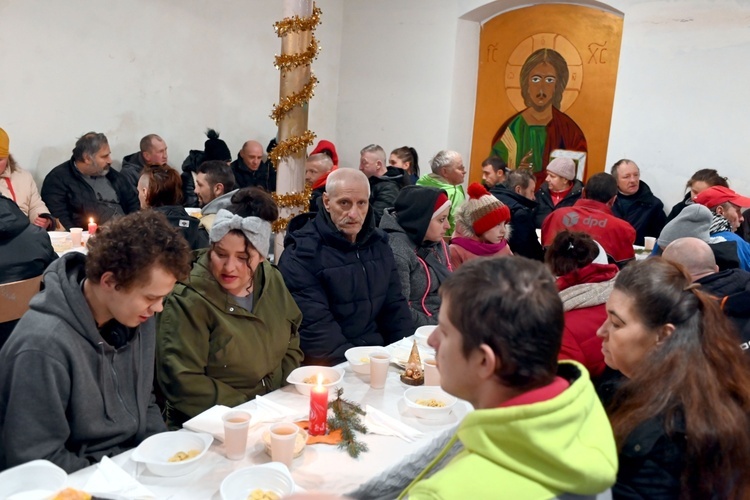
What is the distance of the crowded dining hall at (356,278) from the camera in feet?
5.01

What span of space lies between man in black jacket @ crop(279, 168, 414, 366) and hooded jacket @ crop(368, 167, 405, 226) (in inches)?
114

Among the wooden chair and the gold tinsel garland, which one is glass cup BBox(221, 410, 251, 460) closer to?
the wooden chair

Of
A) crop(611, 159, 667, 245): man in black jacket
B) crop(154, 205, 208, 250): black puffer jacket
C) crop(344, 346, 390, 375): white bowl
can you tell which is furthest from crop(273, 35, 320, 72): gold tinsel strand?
crop(611, 159, 667, 245): man in black jacket

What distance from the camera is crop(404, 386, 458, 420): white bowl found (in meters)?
2.60

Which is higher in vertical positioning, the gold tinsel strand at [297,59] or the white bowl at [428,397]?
the gold tinsel strand at [297,59]

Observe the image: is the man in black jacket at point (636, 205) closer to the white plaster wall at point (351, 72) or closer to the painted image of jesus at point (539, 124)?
the white plaster wall at point (351, 72)

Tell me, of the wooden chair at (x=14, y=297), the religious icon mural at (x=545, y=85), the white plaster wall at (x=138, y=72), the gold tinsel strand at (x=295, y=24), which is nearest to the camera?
the wooden chair at (x=14, y=297)

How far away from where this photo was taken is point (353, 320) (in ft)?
12.3

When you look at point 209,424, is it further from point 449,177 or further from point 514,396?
point 449,177

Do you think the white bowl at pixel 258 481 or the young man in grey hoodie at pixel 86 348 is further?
the young man in grey hoodie at pixel 86 348

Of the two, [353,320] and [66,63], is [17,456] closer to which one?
[353,320]

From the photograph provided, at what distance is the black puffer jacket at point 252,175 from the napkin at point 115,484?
6678mm

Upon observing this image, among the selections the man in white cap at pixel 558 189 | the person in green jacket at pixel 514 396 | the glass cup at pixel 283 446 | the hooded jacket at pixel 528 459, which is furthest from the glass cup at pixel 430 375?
the man in white cap at pixel 558 189

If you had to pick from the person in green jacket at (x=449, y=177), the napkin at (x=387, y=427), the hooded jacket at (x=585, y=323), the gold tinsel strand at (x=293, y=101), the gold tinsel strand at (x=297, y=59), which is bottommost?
the napkin at (x=387, y=427)
